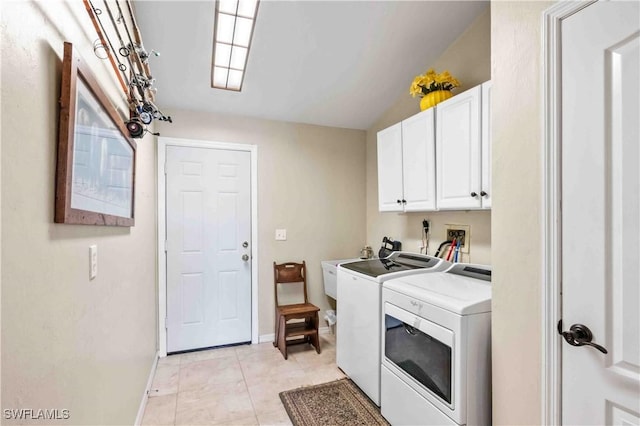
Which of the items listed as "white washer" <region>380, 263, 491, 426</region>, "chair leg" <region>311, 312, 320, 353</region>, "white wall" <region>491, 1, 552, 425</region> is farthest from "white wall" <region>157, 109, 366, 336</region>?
"white wall" <region>491, 1, 552, 425</region>

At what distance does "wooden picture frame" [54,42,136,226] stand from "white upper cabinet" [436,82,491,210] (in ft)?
6.30

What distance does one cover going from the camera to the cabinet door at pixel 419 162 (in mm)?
2273

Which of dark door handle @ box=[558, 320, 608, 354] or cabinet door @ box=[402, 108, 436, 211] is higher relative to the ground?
cabinet door @ box=[402, 108, 436, 211]

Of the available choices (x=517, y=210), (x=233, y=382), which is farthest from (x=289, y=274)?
(x=517, y=210)

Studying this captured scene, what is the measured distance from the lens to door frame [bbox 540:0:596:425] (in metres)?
1.15

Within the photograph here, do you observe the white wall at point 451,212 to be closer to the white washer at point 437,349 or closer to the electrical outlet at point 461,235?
the electrical outlet at point 461,235

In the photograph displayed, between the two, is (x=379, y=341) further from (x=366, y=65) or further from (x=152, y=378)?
(x=366, y=65)

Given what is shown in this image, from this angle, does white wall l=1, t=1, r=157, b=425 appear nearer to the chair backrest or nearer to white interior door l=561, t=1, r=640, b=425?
white interior door l=561, t=1, r=640, b=425

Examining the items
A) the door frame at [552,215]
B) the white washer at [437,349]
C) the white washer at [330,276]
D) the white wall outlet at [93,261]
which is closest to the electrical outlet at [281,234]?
the white washer at [330,276]

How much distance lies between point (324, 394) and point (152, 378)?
1423 mm

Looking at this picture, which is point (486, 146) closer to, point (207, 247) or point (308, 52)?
point (308, 52)

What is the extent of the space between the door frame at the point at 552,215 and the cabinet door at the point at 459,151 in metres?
0.72

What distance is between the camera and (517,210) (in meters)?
1.31

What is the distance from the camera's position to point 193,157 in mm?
3094
